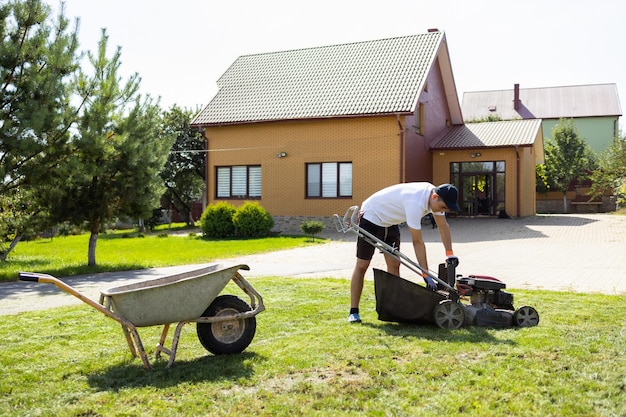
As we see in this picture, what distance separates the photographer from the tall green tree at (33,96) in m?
11.6

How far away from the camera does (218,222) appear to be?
80.7ft

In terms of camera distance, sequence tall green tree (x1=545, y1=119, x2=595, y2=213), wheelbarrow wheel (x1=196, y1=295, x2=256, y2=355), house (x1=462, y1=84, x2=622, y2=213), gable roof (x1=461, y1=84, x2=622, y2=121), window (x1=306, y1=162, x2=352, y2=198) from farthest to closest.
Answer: gable roof (x1=461, y1=84, x2=622, y2=121), house (x1=462, y1=84, x2=622, y2=213), tall green tree (x1=545, y1=119, x2=595, y2=213), window (x1=306, y1=162, x2=352, y2=198), wheelbarrow wheel (x1=196, y1=295, x2=256, y2=355)

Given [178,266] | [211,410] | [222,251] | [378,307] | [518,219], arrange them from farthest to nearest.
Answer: [518,219] < [222,251] < [178,266] < [378,307] < [211,410]

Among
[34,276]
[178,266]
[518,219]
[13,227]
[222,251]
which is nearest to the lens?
[34,276]

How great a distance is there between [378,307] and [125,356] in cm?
240

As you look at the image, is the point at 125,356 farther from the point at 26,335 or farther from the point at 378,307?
the point at 378,307

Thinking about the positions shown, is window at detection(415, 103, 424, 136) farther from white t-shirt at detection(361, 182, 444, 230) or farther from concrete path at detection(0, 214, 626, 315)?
white t-shirt at detection(361, 182, 444, 230)

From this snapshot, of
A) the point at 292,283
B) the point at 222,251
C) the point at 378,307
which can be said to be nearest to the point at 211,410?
the point at 378,307

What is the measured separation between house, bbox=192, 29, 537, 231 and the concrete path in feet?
9.34

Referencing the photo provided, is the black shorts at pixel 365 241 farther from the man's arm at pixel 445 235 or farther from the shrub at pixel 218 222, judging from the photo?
the shrub at pixel 218 222

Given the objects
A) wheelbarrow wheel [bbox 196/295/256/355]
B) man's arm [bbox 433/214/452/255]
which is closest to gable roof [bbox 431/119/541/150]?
man's arm [bbox 433/214/452/255]

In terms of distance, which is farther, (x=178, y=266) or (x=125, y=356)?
(x=178, y=266)

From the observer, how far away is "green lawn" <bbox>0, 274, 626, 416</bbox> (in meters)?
4.16

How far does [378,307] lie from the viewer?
6469 millimetres
